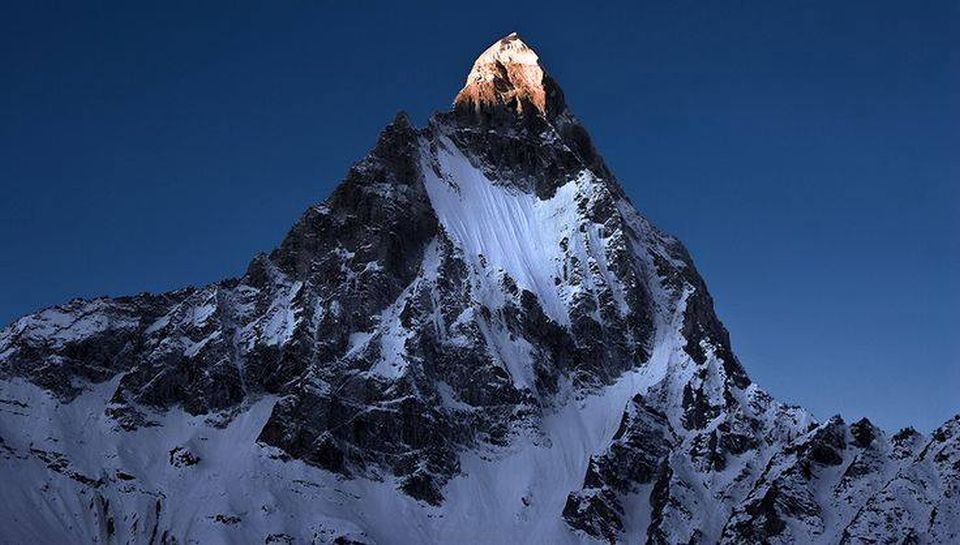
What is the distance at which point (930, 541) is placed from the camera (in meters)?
191

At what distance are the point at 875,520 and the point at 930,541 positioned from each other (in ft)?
25.6

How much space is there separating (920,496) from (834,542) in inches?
499

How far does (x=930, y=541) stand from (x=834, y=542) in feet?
43.3

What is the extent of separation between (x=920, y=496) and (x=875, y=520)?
729 centimetres

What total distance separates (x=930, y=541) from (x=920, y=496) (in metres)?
8.53

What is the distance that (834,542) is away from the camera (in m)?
199

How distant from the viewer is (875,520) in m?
196

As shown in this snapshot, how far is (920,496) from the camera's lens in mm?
198125
